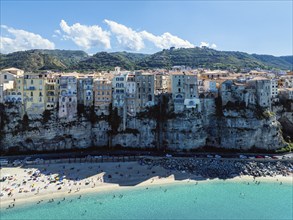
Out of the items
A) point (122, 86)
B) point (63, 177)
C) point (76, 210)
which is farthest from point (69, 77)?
point (76, 210)

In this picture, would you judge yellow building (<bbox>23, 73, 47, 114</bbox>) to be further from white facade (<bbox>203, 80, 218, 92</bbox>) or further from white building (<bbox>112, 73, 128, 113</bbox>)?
white facade (<bbox>203, 80, 218, 92</bbox>)

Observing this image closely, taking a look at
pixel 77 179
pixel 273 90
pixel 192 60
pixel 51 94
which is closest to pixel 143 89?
pixel 51 94

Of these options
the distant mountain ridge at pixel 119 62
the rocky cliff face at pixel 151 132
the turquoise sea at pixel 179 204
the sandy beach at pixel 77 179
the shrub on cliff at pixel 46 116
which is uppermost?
the distant mountain ridge at pixel 119 62

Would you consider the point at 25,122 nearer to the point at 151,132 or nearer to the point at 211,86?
the point at 151,132

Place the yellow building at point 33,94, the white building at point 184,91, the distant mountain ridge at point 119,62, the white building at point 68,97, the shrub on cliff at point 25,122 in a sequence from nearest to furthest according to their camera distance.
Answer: the shrub on cliff at point 25,122 → the yellow building at point 33,94 → the white building at point 68,97 → the white building at point 184,91 → the distant mountain ridge at point 119,62

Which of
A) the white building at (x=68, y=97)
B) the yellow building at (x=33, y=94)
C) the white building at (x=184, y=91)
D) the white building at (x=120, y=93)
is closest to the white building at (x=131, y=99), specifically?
the white building at (x=120, y=93)

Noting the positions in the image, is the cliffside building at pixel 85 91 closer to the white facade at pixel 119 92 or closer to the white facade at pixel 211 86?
the white facade at pixel 119 92
